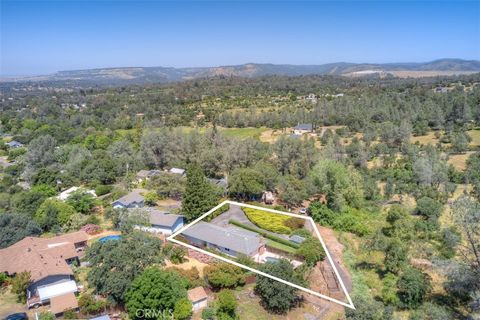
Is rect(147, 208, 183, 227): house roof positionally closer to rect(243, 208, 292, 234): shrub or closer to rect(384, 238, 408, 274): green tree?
rect(384, 238, 408, 274): green tree

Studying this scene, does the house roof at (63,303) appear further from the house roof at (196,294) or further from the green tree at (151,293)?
the house roof at (196,294)

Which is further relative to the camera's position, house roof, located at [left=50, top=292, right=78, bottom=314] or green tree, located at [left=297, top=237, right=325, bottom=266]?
house roof, located at [left=50, top=292, right=78, bottom=314]

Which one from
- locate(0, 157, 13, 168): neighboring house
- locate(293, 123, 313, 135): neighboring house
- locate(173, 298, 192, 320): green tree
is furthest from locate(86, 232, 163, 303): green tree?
locate(293, 123, 313, 135): neighboring house

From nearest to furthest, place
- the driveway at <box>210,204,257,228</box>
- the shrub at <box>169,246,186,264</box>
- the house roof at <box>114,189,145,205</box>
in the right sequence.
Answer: the driveway at <box>210,204,257,228</box>, the shrub at <box>169,246,186,264</box>, the house roof at <box>114,189,145,205</box>

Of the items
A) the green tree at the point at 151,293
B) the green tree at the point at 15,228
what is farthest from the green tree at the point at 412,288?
the green tree at the point at 15,228

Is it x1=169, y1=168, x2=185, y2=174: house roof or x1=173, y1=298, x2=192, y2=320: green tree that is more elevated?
x1=173, y1=298, x2=192, y2=320: green tree

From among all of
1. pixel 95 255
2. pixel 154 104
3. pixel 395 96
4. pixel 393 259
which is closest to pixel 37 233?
pixel 95 255

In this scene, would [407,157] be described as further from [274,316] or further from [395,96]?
[395,96]
